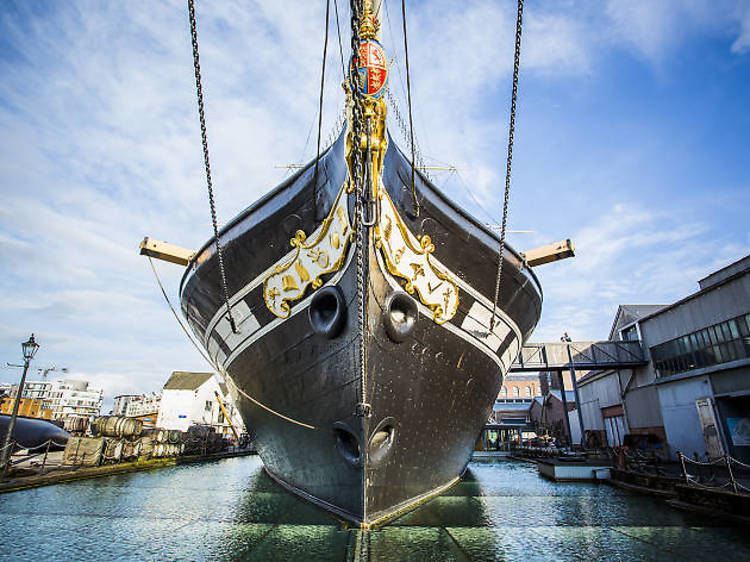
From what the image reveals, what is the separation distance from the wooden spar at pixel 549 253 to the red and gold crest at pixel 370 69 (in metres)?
3.90

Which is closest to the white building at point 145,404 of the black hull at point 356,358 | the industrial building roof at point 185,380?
the industrial building roof at point 185,380

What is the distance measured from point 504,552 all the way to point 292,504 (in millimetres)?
3026

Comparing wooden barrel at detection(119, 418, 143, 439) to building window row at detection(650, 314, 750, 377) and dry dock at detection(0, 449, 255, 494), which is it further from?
building window row at detection(650, 314, 750, 377)

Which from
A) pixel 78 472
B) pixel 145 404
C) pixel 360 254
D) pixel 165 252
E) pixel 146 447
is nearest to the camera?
pixel 360 254

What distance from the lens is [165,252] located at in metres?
6.68

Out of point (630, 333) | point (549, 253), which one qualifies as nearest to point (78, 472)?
point (549, 253)

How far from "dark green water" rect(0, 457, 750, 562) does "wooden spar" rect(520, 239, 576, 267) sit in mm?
3860

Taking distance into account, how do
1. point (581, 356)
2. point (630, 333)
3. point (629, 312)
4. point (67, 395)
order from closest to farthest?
point (630, 333) < point (581, 356) < point (629, 312) < point (67, 395)

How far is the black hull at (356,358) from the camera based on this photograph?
14.6ft

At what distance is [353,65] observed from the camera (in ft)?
13.1

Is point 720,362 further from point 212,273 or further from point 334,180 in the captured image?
point 212,273

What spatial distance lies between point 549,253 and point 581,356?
14071mm

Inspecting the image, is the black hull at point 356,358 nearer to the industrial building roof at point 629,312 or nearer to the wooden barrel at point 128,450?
the wooden barrel at point 128,450

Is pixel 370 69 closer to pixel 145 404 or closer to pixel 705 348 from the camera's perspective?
pixel 705 348
